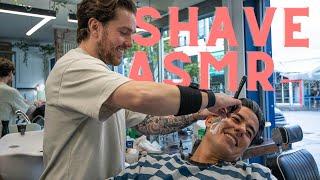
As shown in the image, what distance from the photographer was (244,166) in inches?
58.9

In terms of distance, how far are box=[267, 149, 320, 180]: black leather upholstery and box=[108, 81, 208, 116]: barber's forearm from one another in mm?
1619

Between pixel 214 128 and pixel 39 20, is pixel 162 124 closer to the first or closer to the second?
pixel 214 128

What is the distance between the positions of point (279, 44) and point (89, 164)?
2.98 metres

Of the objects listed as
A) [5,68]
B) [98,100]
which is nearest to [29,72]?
[5,68]

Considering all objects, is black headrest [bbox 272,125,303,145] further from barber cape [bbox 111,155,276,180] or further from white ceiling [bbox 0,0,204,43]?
white ceiling [bbox 0,0,204,43]

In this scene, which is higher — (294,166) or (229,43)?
(229,43)

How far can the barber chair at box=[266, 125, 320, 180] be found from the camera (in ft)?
7.63

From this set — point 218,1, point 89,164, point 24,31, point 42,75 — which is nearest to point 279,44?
point 218,1

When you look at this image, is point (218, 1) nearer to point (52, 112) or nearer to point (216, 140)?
point (216, 140)

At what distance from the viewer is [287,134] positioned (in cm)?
270

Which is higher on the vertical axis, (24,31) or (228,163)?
(24,31)

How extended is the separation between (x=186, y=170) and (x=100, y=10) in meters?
0.79

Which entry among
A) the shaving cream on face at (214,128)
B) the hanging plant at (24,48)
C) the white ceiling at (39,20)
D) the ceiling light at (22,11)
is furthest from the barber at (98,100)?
the hanging plant at (24,48)

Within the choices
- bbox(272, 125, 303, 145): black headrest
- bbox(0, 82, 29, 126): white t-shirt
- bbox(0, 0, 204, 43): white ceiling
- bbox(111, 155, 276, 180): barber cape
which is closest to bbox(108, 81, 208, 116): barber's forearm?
bbox(111, 155, 276, 180): barber cape
